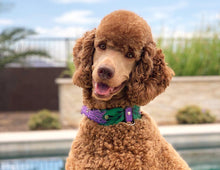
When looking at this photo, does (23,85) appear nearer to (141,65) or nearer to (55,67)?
(55,67)

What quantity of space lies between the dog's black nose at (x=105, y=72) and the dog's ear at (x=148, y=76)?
15cm

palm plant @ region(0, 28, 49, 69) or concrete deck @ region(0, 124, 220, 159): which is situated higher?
palm plant @ region(0, 28, 49, 69)

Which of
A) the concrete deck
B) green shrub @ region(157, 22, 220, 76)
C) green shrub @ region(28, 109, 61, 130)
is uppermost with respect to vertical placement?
green shrub @ region(157, 22, 220, 76)

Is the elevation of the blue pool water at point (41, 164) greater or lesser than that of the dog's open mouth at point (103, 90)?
lesser

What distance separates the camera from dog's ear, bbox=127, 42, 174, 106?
4.29 ft

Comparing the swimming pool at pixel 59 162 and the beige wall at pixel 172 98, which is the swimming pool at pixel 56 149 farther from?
the beige wall at pixel 172 98

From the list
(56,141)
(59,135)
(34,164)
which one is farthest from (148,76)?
(59,135)

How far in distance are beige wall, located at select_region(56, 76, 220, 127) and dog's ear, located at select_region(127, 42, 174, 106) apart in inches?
211

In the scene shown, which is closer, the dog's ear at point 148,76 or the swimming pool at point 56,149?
the dog's ear at point 148,76

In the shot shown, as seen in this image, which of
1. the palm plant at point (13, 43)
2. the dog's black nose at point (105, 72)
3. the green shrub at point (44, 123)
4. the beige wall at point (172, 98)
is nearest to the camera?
the dog's black nose at point (105, 72)

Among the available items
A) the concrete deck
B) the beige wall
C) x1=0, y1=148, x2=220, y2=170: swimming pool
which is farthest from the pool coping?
the beige wall

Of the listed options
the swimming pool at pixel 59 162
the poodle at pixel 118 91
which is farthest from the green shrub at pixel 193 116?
the poodle at pixel 118 91

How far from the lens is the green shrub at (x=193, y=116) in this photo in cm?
652

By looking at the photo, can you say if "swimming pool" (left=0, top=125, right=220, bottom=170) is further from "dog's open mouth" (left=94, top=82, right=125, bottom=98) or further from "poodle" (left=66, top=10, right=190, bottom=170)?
"dog's open mouth" (left=94, top=82, right=125, bottom=98)
